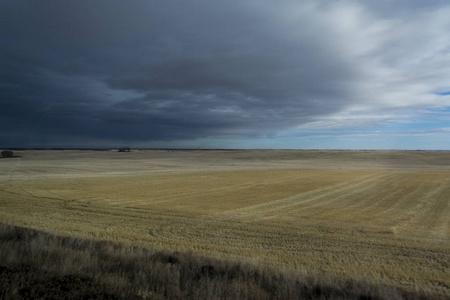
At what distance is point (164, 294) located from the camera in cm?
577

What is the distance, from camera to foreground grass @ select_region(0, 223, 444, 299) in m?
5.37

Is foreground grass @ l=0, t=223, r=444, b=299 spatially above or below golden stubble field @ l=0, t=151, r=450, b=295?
above

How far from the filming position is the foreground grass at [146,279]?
Result: 5371mm

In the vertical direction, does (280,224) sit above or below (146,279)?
below

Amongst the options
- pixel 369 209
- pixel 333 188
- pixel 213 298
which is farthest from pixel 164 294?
pixel 333 188

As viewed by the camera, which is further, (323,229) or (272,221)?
(272,221)

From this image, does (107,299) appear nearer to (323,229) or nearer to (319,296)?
(319,296)

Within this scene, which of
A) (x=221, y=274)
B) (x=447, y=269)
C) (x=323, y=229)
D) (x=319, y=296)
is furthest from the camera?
(x=323, y=229)

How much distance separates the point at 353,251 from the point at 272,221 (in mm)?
5589

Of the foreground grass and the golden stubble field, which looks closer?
the foreground grass

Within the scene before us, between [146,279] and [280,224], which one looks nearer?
[146,279]

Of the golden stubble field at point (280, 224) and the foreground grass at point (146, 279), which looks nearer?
the foreground grass at point (146, 279)

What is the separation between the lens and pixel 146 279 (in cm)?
640

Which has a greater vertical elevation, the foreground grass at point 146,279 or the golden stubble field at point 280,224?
the foreground grass at point 146,279
